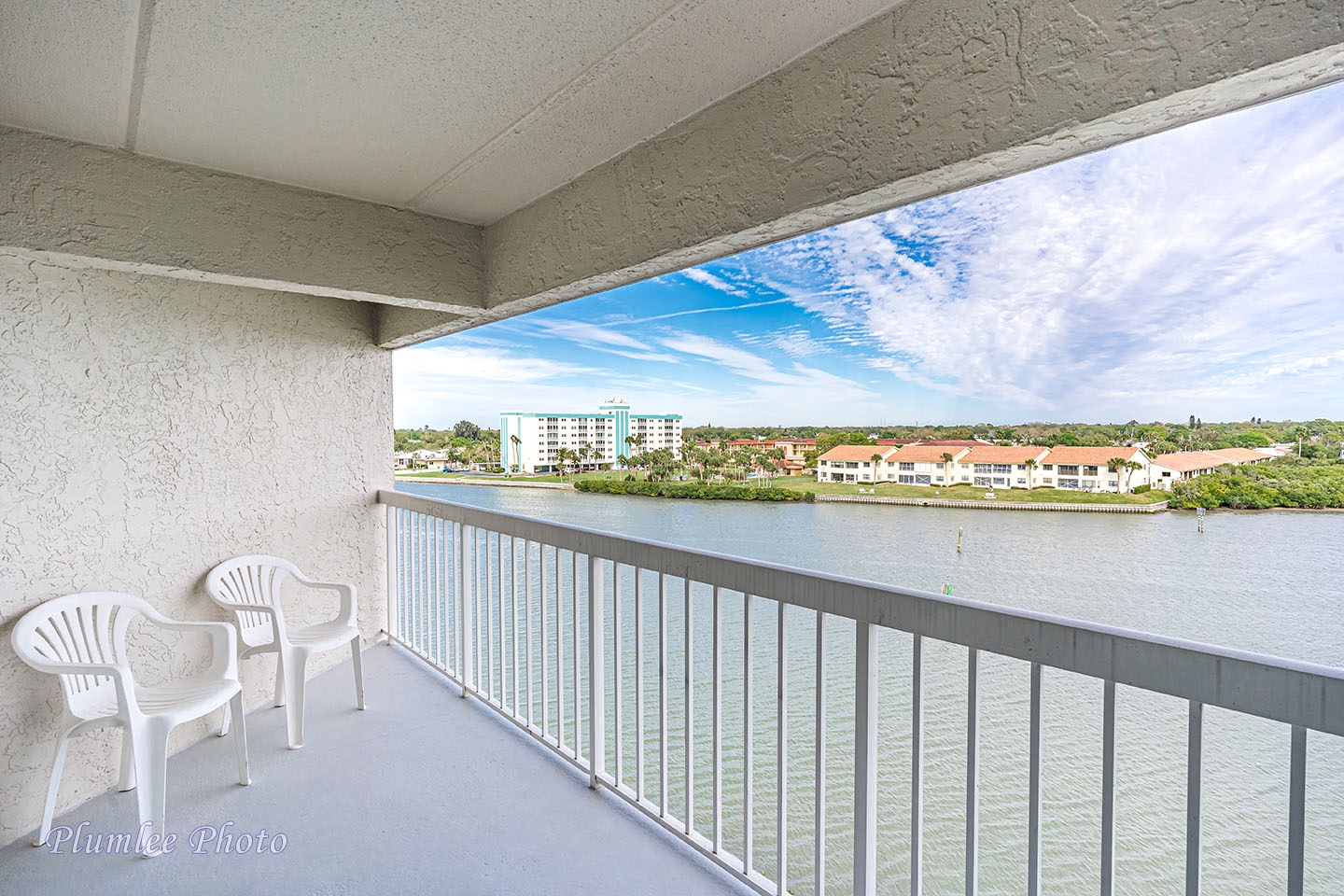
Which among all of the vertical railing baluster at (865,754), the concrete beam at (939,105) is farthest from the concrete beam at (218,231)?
the vertical railing baluster at (865,754)

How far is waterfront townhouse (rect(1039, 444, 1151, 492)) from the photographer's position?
320 centimetres

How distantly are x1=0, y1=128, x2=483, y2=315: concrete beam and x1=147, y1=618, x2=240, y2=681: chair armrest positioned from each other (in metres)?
1.38

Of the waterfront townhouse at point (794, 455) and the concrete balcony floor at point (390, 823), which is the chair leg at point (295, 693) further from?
the waterfront townhouse at point (794, 455)

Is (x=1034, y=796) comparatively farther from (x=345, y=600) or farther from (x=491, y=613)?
(x=345, y=600)

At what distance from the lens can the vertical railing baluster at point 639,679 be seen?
2.24 metres

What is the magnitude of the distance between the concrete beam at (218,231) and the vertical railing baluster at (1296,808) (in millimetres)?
2840

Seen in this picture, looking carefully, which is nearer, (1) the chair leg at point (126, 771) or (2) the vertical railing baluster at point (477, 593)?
(1) the chair leg at point (126, 771)

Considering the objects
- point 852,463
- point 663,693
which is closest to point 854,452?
point 852,463

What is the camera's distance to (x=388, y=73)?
5.10ft

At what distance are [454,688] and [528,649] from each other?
2.69ft

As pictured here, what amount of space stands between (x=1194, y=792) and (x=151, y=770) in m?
2.91

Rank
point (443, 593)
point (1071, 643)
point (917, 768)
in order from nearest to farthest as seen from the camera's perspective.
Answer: point (1071, 643)
point (917, 768)
point (443, 593)

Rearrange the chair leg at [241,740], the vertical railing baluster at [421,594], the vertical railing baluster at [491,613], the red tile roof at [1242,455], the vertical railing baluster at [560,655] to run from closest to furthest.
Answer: the red tile roof at [1242,455], the chair leg at [241,740], the vertical railing baluster at [560,655], the vertical railing baluster at [491,613], the vertical railing baluster at [421,594]

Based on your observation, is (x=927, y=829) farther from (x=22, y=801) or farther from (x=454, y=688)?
(x=22, y=801)
